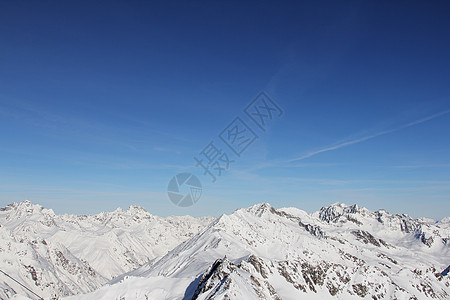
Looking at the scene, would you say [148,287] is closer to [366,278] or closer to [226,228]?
[226,228]

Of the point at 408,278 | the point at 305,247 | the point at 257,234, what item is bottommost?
the point at 257,234

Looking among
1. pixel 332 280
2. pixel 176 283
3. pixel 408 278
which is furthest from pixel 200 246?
pixel 408 278

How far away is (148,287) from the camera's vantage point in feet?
176

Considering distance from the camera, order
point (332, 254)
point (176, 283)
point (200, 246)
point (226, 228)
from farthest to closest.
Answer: point (332, 254) < point (226, 228) < point (200, 246) < point (176, 283)

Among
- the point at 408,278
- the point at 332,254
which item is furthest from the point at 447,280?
the point at 332,254

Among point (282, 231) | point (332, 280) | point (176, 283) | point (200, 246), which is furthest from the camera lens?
point (282, 231)

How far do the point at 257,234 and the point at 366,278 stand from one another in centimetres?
5845

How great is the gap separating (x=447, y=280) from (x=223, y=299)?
242936mm

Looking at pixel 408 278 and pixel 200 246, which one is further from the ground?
pixel 408 278

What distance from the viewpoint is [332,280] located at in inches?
4761

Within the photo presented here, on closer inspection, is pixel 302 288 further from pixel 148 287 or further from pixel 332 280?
pixel 148 287

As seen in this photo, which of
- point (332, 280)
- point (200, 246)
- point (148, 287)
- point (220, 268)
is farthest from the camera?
point (200, 246)

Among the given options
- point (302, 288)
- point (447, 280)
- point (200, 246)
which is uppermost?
point (447, 280)

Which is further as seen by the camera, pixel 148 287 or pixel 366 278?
pixel 366 278
